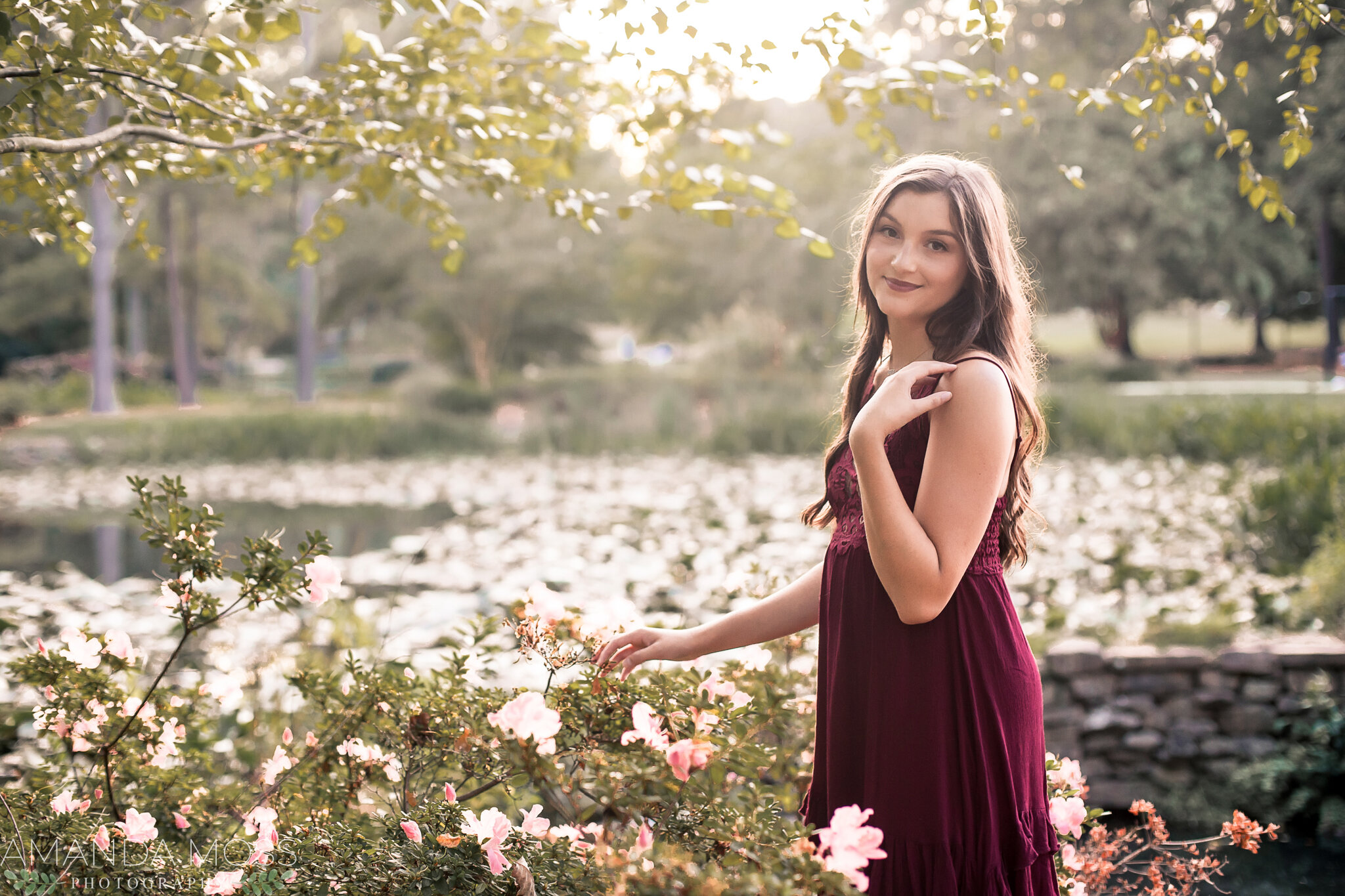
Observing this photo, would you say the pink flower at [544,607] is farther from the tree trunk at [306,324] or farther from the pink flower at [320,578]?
the tree trunk at [306,324]

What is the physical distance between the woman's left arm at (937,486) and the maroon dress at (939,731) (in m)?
0.09

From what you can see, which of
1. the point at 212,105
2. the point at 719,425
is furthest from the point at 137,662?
the point at 719,425

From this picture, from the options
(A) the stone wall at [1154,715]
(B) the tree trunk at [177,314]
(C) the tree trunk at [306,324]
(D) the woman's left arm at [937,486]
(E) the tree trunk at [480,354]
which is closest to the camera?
(D) the woman's left arm at [937,486]

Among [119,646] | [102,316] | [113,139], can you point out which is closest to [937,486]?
[119,646]

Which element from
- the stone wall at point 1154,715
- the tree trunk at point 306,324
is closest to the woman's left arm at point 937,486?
the stone wall at point 1154,715

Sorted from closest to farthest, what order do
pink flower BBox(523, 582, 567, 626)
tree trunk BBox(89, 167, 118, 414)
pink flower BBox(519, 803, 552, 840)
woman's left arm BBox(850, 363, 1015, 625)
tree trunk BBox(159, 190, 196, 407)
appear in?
woman's left arm BBox(850, 363, 1015, 625)
pink flower BBox(519, 803, 552, 840)
pink flower BBox(523, 582, 567, 626)
tree trunk BBox(89, 167, 118, 414)
tree trunk BBox(159, 190, 196, 407)

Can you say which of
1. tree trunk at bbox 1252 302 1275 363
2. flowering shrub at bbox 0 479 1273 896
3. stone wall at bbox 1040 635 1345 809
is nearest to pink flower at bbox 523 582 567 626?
flowering shrub at bbox 0 479 1273 896

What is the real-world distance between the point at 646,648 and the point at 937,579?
2.00 ft

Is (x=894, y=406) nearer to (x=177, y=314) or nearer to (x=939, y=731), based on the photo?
(x=939, y=731)

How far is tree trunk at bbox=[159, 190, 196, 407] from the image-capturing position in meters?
20.0

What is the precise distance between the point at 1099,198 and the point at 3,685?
765 inches

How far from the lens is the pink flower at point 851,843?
4.18ft

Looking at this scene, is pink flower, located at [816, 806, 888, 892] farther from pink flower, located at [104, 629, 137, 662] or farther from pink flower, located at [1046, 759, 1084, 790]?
pink flower, located at [104, 629, 137, 662]

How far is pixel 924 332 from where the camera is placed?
1.72 meters
